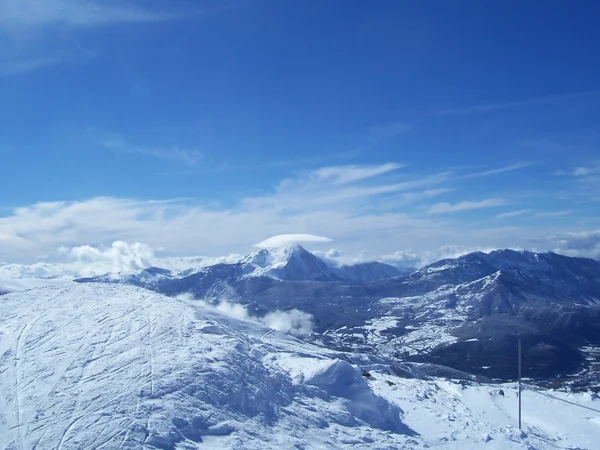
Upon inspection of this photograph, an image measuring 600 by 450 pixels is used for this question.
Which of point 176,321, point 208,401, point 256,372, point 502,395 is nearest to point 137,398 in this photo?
point 208,401

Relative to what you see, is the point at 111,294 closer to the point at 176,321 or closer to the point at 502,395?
the point at 176,321

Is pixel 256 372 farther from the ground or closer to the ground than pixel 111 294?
closer to the ground

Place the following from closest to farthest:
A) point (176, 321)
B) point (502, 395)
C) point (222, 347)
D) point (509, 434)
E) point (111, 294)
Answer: point (509, 434)
point (222, 347)
point (176, 321)
point (502, 395)
point (111, 294)

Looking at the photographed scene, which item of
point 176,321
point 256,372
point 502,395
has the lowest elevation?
point 502,395

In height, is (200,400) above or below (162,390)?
below

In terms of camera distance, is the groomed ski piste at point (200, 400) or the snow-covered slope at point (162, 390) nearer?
the snow-covered slope at point (162, 390)

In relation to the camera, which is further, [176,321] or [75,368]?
[176,321]

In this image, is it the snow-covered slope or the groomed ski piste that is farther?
the groomed ski piste

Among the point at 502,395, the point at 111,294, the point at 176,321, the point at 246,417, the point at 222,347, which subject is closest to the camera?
the point at 246,417
